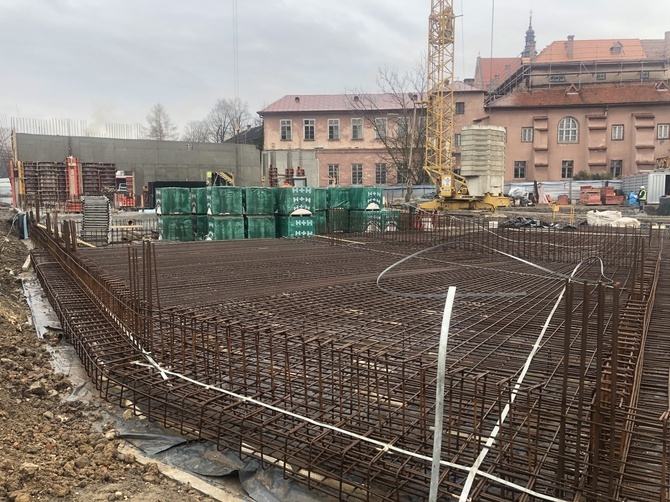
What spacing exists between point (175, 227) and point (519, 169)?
95.2 ft

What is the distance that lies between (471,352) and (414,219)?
11806mm

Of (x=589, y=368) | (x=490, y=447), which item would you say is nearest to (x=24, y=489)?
(x=490, y=447)

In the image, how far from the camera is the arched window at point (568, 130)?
37.6 meters

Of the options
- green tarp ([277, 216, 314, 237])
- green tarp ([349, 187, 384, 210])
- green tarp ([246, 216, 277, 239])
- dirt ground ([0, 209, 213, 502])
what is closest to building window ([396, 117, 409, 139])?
green tarp ([349, 187, 384, 210])

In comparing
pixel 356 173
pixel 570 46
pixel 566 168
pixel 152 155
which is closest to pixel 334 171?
pixel 356 173

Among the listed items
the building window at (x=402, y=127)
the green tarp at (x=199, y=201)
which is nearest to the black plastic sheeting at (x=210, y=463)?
the green tarp at (x=199, y=201)

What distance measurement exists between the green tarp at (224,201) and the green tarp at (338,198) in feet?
9.19

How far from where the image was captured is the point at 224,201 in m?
15.0

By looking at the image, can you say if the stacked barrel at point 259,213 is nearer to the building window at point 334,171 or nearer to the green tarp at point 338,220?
the green tarp at point 338,220

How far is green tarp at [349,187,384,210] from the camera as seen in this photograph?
53.7 ft

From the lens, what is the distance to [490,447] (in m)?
2.57

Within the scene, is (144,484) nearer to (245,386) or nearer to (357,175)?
(245,386)

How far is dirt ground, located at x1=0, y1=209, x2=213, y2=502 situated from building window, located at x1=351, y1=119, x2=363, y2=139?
39975 mm

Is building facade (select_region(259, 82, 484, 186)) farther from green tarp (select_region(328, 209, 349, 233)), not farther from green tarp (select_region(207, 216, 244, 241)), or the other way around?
green tarp (select_region(207, 216, 244, 241))
